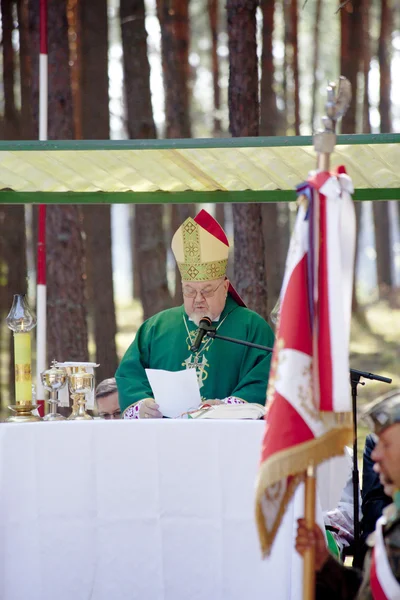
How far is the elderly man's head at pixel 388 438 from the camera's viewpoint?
3152 millimetres

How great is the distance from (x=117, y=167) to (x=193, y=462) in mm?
2009

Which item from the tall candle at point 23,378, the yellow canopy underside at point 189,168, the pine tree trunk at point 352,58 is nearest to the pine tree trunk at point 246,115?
the yellow canopy underside at point 189,168

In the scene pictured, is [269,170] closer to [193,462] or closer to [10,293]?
[193,462]

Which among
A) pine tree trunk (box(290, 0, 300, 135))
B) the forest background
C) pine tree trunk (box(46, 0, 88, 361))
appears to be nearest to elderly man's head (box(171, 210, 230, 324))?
the forest background

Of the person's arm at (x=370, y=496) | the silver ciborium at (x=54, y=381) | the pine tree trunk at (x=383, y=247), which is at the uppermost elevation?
the pine tree trunk at (x=383, y=247)

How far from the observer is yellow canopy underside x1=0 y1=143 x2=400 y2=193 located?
547 centimetres

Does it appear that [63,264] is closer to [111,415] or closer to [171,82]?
[111,415]

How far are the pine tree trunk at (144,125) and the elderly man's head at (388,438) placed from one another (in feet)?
26.5

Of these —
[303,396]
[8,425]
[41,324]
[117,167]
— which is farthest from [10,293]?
[303,396]

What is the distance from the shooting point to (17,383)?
497cm

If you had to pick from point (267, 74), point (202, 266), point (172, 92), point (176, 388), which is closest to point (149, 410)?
point (176, 388)

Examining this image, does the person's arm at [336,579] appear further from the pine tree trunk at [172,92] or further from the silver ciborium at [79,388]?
the pine tree trunk at [172,92]

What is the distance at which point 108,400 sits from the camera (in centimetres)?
652

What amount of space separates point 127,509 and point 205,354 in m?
1.71
